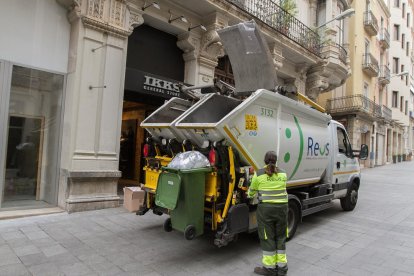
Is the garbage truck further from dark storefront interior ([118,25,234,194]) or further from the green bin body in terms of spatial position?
dark storefront interior ([118,25,234,194])

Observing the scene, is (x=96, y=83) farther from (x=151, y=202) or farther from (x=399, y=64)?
(x=399, y=64)

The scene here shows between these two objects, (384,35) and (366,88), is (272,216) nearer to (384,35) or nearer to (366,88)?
(366,88)

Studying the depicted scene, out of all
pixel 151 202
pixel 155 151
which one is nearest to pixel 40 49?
pixel 155 151

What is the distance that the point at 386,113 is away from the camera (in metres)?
30.4

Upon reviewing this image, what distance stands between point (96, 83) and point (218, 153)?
4288mm

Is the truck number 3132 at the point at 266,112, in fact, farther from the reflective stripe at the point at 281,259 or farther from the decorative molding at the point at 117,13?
the decorative molding at the point at 117,13

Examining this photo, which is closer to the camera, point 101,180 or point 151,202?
point 151,202

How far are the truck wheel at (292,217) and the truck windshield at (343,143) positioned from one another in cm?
274

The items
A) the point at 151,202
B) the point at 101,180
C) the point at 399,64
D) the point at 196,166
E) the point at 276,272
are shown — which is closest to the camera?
the point at 276,272

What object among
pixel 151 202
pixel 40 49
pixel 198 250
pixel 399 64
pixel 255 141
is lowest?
pixel 198 250

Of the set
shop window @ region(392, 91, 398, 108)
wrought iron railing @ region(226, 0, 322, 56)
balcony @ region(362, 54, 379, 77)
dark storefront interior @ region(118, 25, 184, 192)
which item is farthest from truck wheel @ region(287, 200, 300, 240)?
shop window @ region(392, 91, 398, 108)

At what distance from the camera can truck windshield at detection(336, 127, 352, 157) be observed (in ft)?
25.0

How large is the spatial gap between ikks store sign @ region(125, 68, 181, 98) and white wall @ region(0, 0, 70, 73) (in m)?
1.60

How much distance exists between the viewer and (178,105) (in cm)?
575
